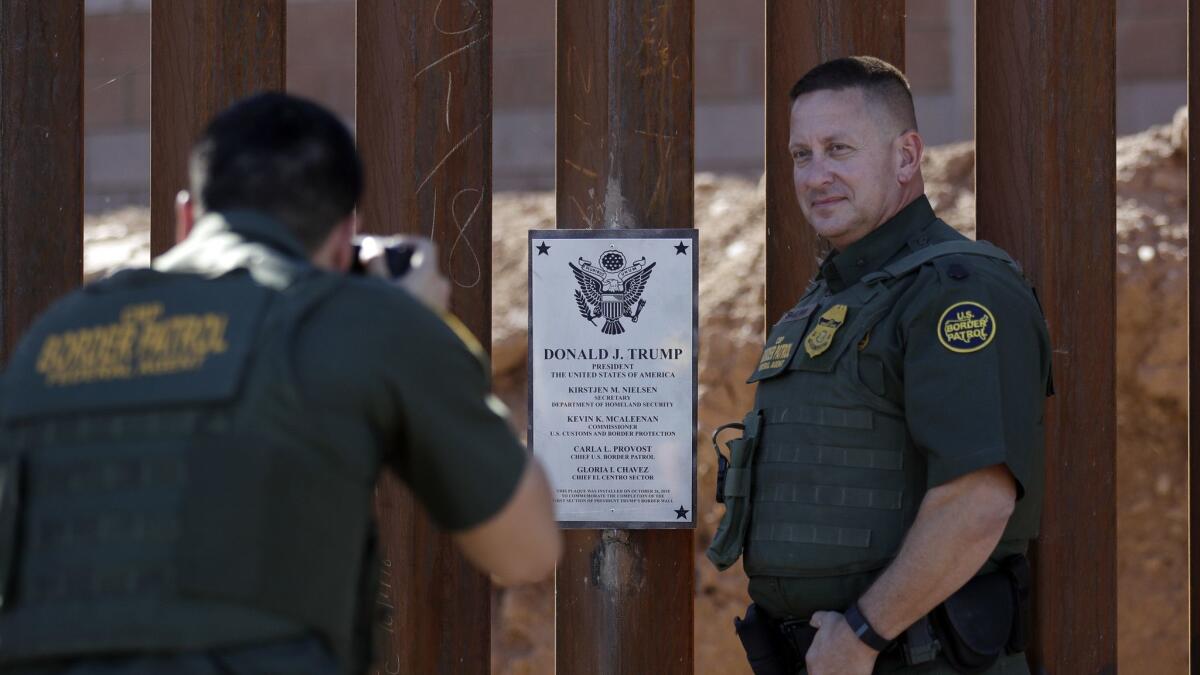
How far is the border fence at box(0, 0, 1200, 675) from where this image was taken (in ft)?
11.4

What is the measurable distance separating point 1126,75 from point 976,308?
24.6 ft

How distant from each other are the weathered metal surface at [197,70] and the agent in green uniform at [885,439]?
55.9 inches

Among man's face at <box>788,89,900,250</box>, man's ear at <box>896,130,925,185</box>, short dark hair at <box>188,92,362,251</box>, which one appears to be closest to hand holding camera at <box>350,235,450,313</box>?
short dark hair at <box>188,92,362,251</box>

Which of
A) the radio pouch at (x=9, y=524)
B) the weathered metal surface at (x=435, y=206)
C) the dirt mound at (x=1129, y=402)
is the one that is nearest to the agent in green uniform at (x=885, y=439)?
the weathered metal surface at (x=435, y=206)

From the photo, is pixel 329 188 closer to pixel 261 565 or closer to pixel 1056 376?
pixel 261 565

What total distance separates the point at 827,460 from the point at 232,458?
152cm

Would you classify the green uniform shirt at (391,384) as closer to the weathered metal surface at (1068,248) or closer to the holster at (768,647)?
the holster at (768,647)

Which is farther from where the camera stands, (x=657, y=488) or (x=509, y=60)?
(x=509, y=60)

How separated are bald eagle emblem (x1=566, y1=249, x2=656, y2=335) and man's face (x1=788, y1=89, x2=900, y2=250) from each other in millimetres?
492

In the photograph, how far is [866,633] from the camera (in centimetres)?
275

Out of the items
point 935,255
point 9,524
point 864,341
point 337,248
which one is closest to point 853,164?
point 935,255

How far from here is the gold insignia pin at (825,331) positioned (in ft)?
9.69

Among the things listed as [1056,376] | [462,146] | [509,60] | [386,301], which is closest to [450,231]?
[462,146]

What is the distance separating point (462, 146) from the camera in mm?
3594
